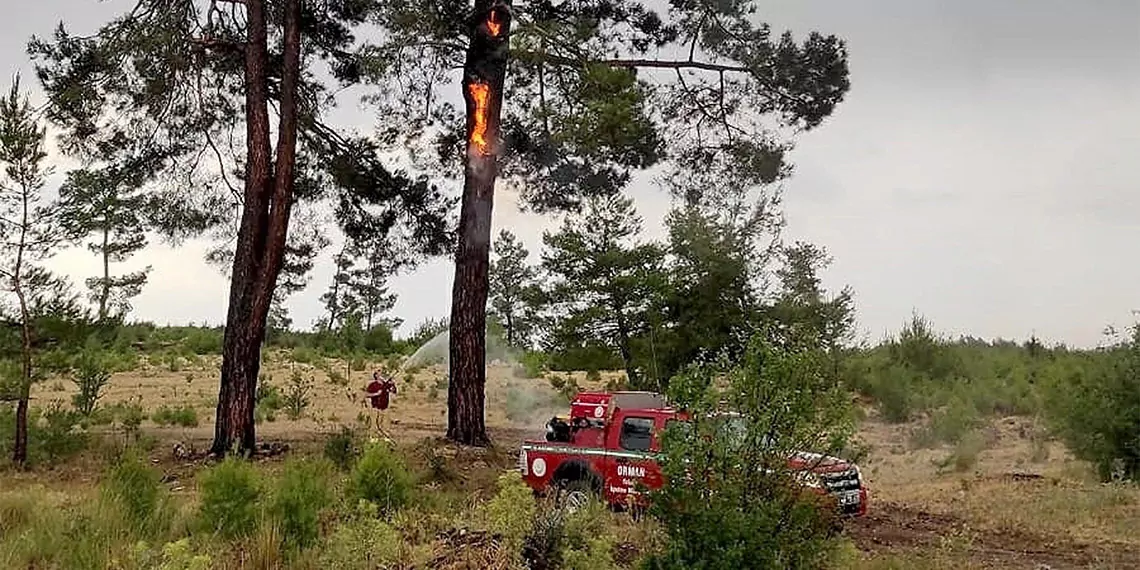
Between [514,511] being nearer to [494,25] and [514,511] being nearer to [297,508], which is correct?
[297,508]

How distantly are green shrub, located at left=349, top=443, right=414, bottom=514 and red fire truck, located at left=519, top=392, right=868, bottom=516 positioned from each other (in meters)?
→ 2.10

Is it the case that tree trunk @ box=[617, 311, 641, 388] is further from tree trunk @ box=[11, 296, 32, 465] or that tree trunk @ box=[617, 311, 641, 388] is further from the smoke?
tree trunk @ box=[11, 296, 32, 465]

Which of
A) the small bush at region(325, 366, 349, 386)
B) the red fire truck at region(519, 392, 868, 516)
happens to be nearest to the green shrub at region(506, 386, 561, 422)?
the small bush at region(325, 366, 349, 386)

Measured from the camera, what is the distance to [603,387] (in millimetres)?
34719

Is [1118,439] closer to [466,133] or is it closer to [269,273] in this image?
[466,133]

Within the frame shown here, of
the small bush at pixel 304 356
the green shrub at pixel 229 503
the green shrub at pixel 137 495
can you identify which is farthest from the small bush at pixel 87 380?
the small bush at pixel 304 356

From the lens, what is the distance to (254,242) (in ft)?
63.1

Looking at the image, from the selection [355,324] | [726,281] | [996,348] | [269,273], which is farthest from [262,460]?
[996,348]

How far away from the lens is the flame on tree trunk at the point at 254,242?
749 inches

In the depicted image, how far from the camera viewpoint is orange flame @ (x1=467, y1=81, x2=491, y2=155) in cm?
1970

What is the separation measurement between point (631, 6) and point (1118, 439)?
11771mm

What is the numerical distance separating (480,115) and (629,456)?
8522 millimetres

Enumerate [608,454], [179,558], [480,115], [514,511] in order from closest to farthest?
[179,558], [514,511], [608,454], [480,115]

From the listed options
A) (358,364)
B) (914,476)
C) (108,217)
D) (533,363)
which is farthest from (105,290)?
(358,364)
